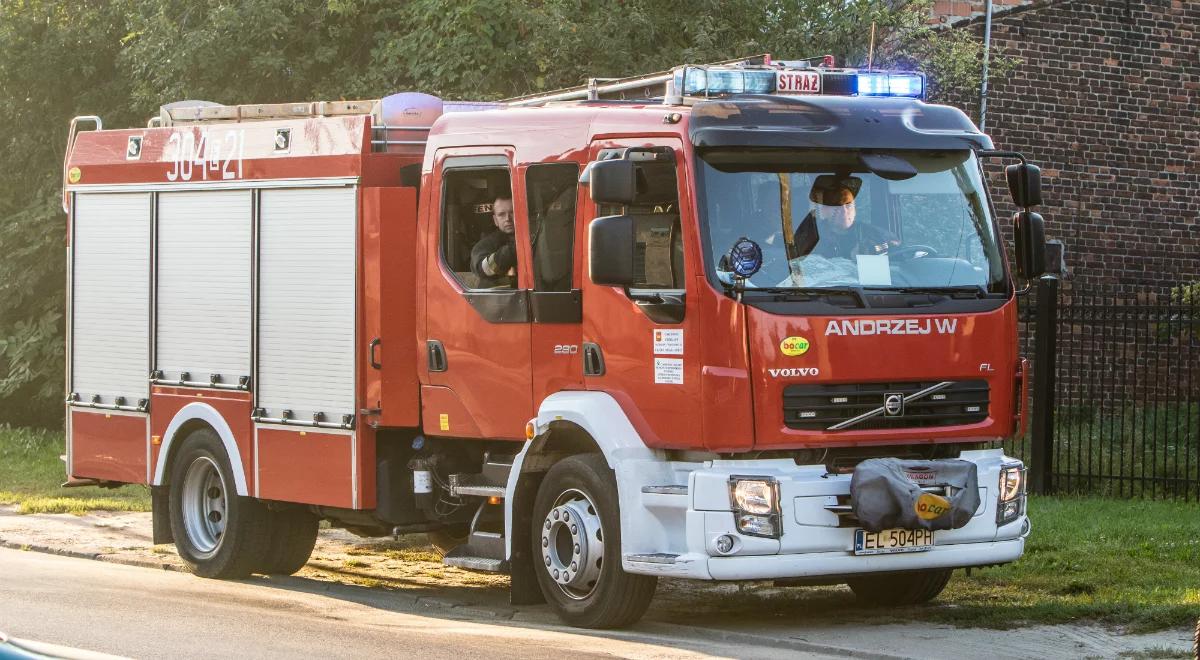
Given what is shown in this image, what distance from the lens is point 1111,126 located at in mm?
23375

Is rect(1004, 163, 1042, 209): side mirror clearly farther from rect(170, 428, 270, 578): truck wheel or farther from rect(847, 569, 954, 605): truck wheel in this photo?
rect(170, 428, 270, 578): truck wheel

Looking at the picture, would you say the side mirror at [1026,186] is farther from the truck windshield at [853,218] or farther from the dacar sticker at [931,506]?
the dacar sticker at [931,506]

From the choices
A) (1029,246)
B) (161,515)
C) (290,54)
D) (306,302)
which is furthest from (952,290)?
(290,54)

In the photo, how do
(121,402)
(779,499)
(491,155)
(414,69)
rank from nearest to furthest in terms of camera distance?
(779,499)
(491,155)
(121,402)
(414,69)

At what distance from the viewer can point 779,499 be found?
919 centimetres

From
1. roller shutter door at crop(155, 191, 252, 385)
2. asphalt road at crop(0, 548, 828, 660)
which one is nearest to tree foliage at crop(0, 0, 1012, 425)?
roller shutter door at crop(155, 191, 252, 385)

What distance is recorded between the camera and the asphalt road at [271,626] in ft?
29.7

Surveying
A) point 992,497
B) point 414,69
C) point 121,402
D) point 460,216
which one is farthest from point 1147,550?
point 414,69

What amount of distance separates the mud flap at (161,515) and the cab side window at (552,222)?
13.6 feet

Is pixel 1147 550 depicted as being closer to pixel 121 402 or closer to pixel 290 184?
pixel 290 184

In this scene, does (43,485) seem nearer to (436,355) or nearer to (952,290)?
(436,355)

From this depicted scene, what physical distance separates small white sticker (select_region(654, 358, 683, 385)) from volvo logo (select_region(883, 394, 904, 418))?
1064 millimetres

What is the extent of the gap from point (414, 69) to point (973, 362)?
28.1 ft

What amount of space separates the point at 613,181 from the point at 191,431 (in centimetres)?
478
